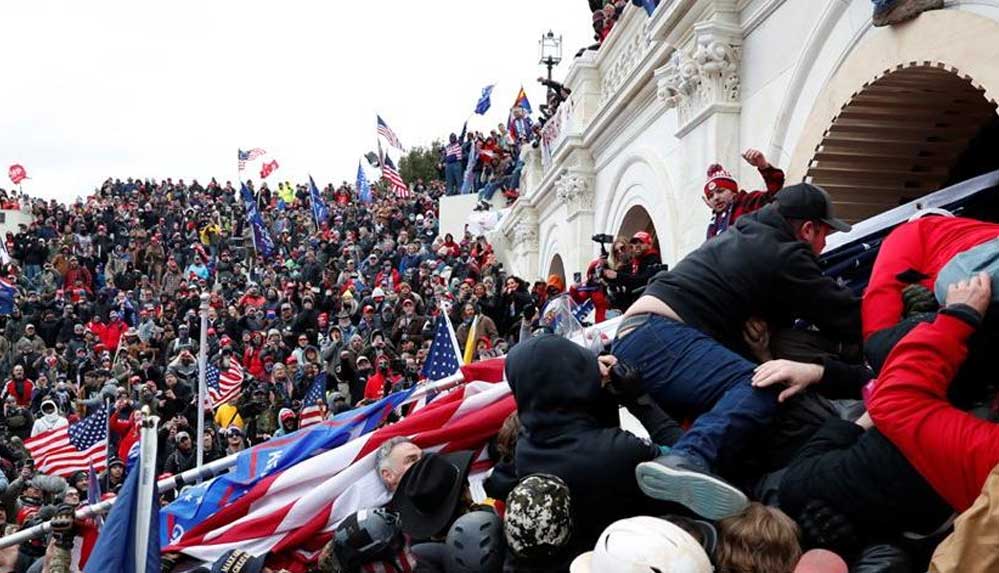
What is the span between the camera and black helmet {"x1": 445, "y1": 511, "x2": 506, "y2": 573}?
3.69 meters

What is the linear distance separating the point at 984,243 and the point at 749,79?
251 inches

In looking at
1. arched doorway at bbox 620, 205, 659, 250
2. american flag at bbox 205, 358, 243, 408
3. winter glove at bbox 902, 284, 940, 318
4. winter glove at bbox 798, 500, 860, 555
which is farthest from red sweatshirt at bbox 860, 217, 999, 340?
american flag at bbox 205, 358, 243, 408

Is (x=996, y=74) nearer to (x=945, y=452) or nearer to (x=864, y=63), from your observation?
(x=864, y=63)

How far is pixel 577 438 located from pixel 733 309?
84cm

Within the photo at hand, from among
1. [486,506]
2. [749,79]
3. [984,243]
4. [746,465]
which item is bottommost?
[486,506]

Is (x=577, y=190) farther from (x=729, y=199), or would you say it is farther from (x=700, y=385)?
(x=700, y=385)

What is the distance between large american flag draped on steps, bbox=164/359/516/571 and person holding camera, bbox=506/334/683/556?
129 centimetres

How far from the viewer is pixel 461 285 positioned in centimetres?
1777

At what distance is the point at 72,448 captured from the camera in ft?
38.3

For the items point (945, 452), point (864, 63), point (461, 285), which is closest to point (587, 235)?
point (461, 285)

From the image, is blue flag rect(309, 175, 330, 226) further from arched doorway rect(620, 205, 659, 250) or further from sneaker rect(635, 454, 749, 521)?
sneaker rect(635, 454, 749, 521)

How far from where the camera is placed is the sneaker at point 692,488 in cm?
313

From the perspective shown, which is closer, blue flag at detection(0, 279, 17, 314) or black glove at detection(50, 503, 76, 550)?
black glove at detection(50, 503, 76, 550)

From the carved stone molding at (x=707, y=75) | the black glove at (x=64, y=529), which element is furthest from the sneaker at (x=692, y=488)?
the carved stone molding at (x=707, y=75)
